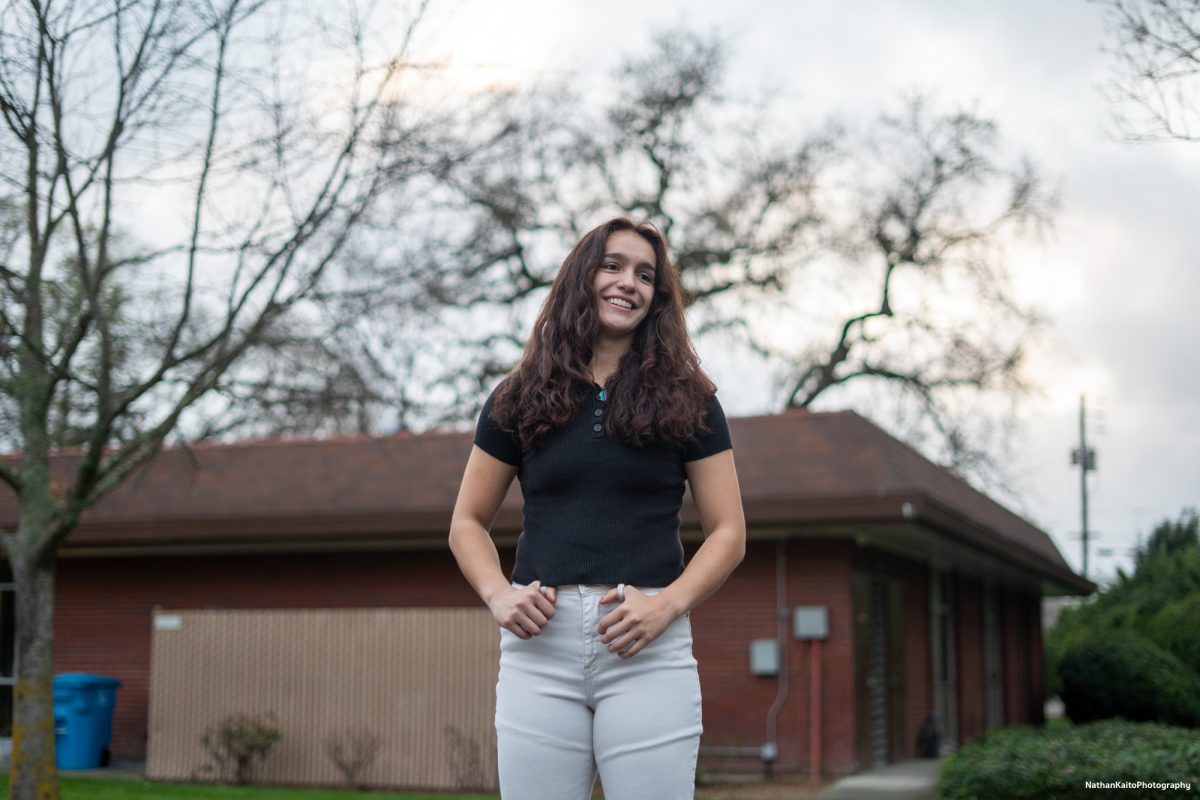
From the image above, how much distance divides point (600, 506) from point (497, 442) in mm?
294

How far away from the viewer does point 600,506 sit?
2855 millimetres

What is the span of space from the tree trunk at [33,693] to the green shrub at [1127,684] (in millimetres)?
14696

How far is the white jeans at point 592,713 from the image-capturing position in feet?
9.07

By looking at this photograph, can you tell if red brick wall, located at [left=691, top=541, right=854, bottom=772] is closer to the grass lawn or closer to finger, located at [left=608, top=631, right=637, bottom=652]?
the grass lawn

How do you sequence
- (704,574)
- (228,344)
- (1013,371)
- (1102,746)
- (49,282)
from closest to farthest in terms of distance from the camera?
1. (704,574)
2. (49,282)
3. (228,344)
4. (1102,746)
5. (1013,371)

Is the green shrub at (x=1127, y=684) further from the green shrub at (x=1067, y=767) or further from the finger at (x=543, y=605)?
the finger at (x=543, y=605)

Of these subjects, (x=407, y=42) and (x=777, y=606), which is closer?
(x=407, y=42)

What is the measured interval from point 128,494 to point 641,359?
51.3 ft

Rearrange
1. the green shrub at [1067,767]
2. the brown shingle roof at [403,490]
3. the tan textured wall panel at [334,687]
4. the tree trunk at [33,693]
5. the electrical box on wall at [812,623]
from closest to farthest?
the tree trunk at [33,693] → the green shrub at [1067,767] → the tan textured wall panel at [334,687] → the brown shingle roof at [403,490] → the electrical box on wall at [812,623]

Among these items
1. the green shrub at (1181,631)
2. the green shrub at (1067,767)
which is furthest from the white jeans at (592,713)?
the green shrub at (1181,631)

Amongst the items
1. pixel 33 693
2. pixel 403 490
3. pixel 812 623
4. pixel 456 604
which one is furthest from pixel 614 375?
pixel 403 490

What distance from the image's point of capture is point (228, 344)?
9680mm

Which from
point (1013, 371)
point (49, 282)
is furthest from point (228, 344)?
point (1013, 371)

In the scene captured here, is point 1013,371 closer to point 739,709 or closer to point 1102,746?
point 739,709
